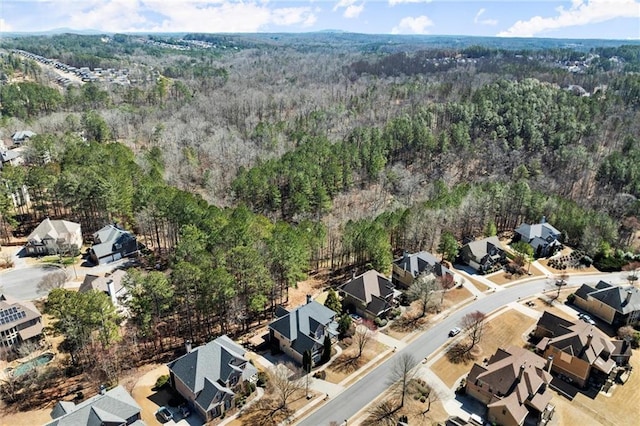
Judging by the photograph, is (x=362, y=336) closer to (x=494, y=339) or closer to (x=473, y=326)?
(x=473, y=326)

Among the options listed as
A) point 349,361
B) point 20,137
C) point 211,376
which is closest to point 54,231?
point 211,376

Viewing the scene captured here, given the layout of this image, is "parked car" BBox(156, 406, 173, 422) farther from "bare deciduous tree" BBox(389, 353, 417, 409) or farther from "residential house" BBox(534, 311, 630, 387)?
"residential house" BBox(534, 311, 630, 387)

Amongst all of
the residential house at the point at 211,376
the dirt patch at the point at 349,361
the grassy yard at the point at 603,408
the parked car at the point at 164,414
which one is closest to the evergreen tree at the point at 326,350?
the dirt patch at the point at 349,361

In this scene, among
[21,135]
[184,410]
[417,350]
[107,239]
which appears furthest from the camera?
[21,135]

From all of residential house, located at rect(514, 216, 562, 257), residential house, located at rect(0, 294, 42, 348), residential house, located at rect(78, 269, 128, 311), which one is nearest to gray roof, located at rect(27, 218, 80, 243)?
residential house, located at rect(78, 269, 128, 311)

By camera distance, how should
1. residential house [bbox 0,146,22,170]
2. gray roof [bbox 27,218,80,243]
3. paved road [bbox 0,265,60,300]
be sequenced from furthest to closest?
residential house [bbox 0,146,22,170] < gray roof [bbox 27,218,80,243] < paved road [bbox 0,265,60,300]

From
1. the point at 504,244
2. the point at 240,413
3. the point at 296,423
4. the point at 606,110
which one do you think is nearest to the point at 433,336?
the point at 296,423
